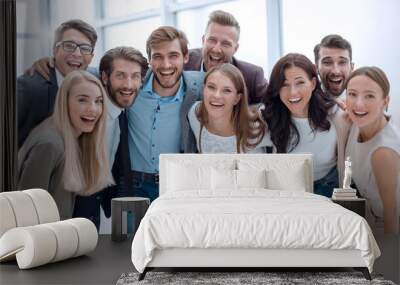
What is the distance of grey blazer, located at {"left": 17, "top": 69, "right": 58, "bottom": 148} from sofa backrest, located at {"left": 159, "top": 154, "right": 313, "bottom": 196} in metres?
1.57

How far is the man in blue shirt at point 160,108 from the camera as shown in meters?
8.05

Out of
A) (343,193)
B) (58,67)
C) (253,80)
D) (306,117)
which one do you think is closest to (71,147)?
(58,67)

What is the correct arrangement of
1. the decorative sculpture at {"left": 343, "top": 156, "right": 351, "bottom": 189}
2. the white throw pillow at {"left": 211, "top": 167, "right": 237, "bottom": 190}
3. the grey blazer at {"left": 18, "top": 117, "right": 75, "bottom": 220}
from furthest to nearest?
the grey blazer at {"left": 18, "top": 117, "right": 75, "bottom": 220} < the decorative sculpture at {"left": 343, "top": 156, "right": 351, "bottom": 189} < the white throw pillow at {"left": 211, "top": 167, "right": 237, "bottom": 190}

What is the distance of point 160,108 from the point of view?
8070 mm

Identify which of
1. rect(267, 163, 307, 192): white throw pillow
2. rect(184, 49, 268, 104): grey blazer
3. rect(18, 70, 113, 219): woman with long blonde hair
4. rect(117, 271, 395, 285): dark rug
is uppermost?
rect(184, 49, 268, 104): grey blazer

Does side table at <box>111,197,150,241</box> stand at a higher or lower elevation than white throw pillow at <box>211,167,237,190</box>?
lower

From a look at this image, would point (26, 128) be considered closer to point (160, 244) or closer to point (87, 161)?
point (87, 161)

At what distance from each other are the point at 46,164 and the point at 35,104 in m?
0.74

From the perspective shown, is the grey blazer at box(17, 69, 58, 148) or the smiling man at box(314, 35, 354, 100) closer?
the smiling man at box(314, 35, 354, 100)

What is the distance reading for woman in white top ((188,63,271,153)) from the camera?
8000 millimetres

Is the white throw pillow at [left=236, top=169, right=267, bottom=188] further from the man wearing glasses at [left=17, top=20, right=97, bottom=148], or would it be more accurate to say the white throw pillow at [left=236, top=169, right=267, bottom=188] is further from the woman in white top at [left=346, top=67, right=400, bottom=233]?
the man wearing glasses at [left=17, top=20, right=97, bottom=148]

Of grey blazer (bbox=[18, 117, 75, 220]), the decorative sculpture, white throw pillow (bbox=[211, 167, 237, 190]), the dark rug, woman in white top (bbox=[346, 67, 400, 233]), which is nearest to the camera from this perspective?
the dark rug

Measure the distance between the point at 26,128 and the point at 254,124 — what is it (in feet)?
9.00

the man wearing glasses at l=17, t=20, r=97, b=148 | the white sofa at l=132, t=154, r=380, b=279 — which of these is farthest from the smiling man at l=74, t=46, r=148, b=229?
the white sofa at l=132, t=154, r=380, b=279
